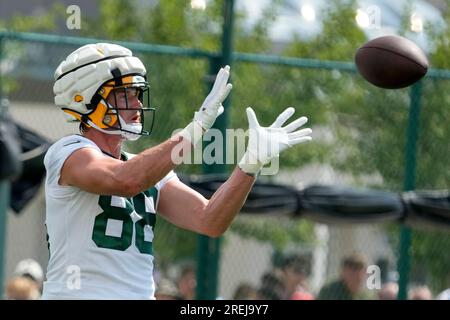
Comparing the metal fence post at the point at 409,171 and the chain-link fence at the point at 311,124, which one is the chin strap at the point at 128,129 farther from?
the metal fence post at the point at 409,171

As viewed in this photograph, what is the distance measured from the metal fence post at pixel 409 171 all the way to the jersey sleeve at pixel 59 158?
4.12 metres

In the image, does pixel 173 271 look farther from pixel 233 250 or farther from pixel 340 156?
pixel 340 156

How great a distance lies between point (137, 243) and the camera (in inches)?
185

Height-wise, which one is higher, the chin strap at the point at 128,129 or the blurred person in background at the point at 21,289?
the chin strap at the point at 128,129

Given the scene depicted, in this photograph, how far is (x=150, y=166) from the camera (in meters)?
4.43

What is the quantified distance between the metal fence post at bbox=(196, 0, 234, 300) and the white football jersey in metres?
2.84

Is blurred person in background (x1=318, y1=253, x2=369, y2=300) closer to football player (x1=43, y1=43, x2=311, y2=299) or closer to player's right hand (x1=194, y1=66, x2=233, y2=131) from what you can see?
football player (x1=43, y1=43, x2=311, y2=299)

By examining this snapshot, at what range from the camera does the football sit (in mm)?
5902

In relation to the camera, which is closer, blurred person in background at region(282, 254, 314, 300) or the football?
the football

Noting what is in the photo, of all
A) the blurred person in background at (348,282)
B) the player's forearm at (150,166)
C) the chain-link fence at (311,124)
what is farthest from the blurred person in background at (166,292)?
the player's forearm at (150,166)

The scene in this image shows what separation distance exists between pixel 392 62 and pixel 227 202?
5.39ft

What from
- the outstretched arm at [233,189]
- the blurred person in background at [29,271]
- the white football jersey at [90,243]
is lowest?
the blurred person in background at [29,271]

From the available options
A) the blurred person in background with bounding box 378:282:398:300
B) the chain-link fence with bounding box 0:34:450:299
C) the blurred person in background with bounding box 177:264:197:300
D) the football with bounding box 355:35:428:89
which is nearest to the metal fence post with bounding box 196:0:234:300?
the chain-link fence with bounding box 0:34:450:299

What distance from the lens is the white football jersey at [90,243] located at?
15.0 ft
